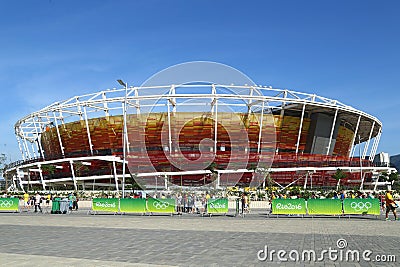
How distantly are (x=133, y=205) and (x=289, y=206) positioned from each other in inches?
427

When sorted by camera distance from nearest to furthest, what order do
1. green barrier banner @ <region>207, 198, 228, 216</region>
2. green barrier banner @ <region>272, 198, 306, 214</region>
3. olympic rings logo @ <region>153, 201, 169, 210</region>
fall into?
1. green barrier banner @ <region>272, 198, 306, 214</region>
2. green barrier banner @ <region>207, 198, 228, 216</region>
3. olympic rings logo @ <region>153, 201, 169, 210</region>

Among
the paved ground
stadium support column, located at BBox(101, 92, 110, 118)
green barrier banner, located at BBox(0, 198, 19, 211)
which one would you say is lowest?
green barrier banner, located at BBox(0, 198, 19, 211)

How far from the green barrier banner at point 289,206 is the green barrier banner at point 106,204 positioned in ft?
37.8

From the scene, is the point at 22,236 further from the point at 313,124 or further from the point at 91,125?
the point at 313,124

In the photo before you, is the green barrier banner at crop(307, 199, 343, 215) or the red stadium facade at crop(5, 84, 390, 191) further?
the red stadium facade at crop(5, 84, 390, 191)

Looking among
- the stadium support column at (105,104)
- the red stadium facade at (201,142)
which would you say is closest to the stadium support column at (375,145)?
the red stadium facade at (201,142)

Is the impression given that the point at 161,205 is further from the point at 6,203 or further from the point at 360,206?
the point at 6,203

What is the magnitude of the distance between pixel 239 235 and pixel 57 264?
7.84 metres

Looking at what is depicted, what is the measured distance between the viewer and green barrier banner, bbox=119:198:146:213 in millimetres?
29922

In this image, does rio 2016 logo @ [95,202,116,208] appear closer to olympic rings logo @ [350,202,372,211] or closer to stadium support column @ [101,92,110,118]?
olympic rings logo @ [350,202,372,211]

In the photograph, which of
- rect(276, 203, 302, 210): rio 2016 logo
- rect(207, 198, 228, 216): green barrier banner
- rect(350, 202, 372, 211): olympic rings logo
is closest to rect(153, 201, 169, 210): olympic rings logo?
rect(207, 198, 228, 216): green barrier banner

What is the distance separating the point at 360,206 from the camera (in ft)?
83.0

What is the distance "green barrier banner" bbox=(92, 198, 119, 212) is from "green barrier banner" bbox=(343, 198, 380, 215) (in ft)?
52.0

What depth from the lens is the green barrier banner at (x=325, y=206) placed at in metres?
25.8
